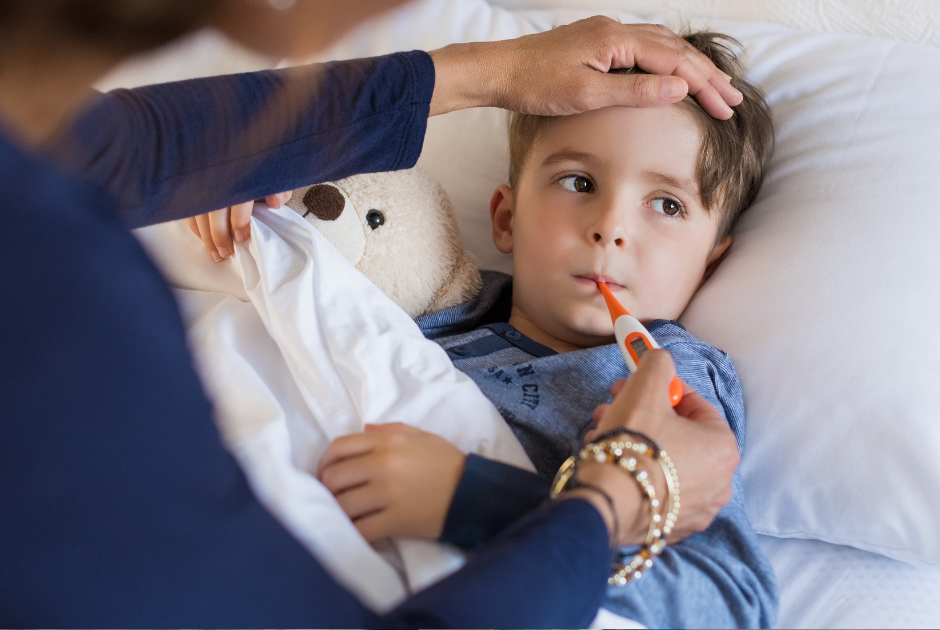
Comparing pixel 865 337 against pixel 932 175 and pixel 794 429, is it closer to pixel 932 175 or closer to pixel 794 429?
pixel 794 429

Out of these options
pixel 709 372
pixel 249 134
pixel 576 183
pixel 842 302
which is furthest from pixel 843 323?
pixel 249 134

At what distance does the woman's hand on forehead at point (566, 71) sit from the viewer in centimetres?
92

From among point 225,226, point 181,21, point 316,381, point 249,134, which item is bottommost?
point 316,381

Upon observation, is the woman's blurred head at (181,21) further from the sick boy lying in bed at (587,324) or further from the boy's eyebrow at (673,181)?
the boy's eyebrow at (673,181)

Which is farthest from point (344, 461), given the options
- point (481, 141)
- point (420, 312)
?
point (481, 141)

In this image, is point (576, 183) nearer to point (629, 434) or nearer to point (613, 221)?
point (613, 221)

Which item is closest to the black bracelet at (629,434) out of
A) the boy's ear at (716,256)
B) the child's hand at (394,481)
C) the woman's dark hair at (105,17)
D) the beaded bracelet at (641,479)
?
the beaded bracelet at (641,479)

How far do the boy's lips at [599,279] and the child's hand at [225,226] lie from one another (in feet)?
1.28

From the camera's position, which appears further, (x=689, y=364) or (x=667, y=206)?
(x=667, y=206)

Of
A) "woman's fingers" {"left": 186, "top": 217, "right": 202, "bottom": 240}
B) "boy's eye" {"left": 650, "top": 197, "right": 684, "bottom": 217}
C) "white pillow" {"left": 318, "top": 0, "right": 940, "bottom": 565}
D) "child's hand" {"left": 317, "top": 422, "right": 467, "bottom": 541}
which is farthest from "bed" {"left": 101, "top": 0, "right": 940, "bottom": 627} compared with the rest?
"child's hand" {"left": 317, "top": 422, "right": 467, "bottom": 541}

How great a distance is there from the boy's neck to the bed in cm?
17

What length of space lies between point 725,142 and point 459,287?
0.42 meters

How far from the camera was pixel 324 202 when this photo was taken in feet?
3.20

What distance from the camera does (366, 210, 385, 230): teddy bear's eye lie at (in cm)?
102
